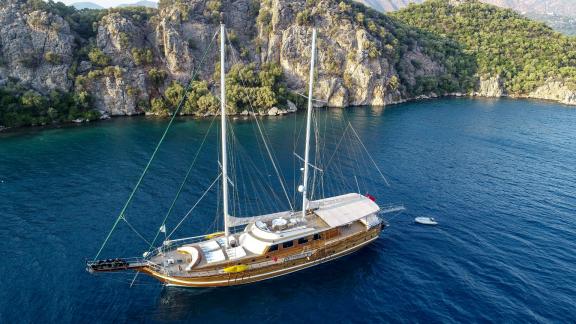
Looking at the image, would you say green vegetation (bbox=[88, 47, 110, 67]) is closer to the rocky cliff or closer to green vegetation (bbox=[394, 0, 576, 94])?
the rocky cliff

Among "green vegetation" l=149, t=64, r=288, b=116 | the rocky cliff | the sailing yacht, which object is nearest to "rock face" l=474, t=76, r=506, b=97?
the rocky cliff

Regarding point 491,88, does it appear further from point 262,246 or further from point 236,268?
point 236,268

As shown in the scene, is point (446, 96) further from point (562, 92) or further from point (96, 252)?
point (96, 252)

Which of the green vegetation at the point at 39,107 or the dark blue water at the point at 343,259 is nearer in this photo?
the dark blue water at the point at 343,259

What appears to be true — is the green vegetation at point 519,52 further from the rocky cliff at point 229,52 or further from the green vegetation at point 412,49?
the green vegetation at point 412,49

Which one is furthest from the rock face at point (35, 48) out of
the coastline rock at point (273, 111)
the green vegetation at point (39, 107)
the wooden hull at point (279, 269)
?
the wooden hull at point (279, 269)

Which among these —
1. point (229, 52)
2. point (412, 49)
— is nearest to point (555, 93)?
point (412, 49)
